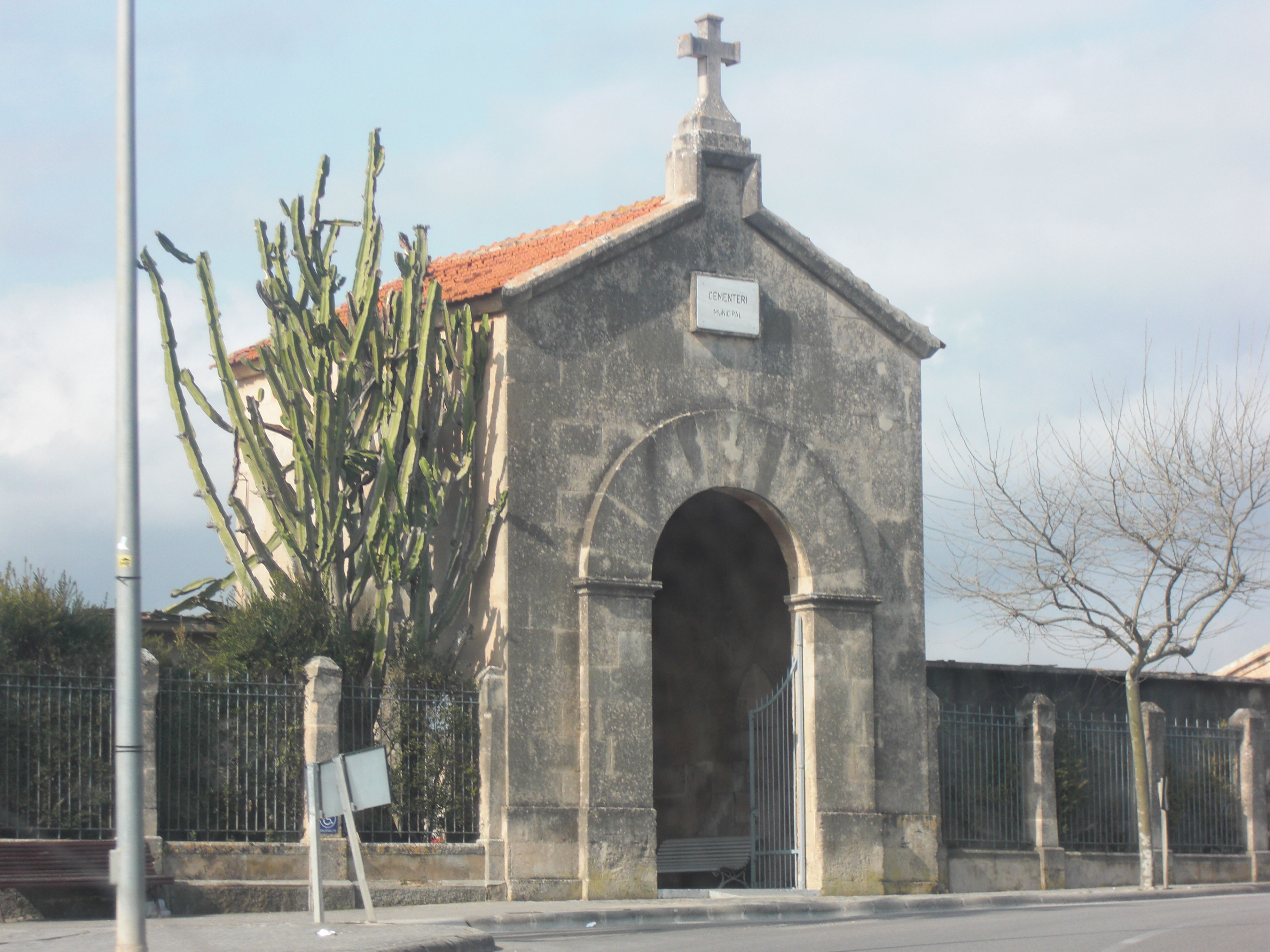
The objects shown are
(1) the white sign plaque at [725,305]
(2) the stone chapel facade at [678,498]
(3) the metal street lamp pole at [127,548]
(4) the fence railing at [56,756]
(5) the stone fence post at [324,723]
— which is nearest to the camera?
(3) the metal street lamp pole at [127,548]

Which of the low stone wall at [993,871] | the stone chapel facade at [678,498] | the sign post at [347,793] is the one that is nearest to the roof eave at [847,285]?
the stone chapel facade at [678,498]

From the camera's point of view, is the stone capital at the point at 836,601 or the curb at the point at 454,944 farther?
the stone capital at the point at 836,601

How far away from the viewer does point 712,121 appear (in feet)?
59.1

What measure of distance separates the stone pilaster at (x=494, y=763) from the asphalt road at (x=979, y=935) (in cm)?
200

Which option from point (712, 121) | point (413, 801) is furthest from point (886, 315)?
point (413, 801)

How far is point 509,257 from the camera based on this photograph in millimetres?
19484

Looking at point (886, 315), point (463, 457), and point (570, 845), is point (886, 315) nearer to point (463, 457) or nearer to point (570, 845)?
point (463, 457)

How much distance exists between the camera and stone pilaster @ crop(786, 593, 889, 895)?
17.0 metres

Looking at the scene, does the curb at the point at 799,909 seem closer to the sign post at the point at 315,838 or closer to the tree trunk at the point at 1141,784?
the tree trunk at the point at 1141,784

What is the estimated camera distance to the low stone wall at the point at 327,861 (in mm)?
13953

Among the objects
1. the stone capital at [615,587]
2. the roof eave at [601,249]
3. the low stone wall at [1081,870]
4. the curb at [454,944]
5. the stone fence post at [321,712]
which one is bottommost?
Answer: the low stone wall at [1081,870]

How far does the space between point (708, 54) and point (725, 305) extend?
284cm

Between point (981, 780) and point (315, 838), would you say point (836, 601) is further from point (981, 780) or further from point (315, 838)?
point (315, 838)

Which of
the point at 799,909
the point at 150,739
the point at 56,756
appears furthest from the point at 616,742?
the point at 56,756
